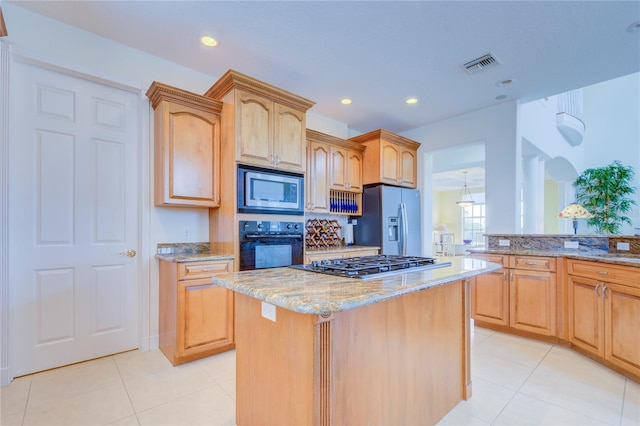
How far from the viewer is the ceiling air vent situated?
286 cm

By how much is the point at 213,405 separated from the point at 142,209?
184 cm

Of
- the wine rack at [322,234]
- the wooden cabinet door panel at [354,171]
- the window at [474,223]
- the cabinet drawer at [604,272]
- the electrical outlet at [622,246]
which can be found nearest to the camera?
the cabinet drawer at [604,272]

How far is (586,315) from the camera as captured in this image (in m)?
2.62

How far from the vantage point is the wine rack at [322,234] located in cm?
407

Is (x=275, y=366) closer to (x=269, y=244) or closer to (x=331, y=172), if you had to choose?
(x=269, y=244)

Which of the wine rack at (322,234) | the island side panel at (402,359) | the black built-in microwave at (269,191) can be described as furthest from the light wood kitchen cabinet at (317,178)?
the island side panel at (402,359)

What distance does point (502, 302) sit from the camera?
3221mm

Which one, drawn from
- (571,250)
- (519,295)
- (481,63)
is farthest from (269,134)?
(571,250)

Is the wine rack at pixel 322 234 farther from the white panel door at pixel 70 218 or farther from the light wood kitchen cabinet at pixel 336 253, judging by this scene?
the white panel door at pixel 70 218

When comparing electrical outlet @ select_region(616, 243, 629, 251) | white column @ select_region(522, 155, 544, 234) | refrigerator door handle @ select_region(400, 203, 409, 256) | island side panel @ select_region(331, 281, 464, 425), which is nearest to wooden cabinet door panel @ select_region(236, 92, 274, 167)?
island side panel @ select_region(331, 281, 464, 425)

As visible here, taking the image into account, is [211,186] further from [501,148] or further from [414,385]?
[501,148]

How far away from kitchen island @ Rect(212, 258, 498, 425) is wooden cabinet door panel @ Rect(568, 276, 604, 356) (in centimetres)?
158

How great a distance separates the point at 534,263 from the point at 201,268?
3248mm

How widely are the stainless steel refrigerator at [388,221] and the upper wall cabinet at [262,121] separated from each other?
1.44 m
